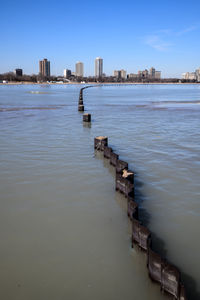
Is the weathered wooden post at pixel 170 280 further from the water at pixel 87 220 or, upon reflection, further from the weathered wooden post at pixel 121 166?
the weathered wooden post at pixel 121 166

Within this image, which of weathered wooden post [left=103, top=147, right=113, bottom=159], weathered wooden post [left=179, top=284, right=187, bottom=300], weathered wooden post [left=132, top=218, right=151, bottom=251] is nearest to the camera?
weathered wooden post [left=179, top=284, right=187, bottom=300]

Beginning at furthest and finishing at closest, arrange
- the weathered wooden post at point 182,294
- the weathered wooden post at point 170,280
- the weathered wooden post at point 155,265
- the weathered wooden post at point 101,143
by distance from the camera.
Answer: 1. the weathered wooden post at point 101,143
2. the weathered wooden post at point 155,265
3. the weathered wooden post at point 170,280
4. the weathered wooden post at point 182,294

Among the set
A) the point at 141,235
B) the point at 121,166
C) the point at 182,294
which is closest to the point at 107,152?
the point at 121,166

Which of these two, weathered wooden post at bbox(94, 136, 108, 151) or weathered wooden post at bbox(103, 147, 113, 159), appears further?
weathered wooden post at bbox(94, 136, 108, 151)

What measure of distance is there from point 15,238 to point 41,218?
1.06 meters

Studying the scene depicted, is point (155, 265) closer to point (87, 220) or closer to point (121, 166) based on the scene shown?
point (87, 220)

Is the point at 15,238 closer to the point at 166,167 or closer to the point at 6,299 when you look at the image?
the point at 6,299

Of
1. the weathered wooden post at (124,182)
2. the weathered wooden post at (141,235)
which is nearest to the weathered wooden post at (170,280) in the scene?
the weathered wooden post at (141,235)

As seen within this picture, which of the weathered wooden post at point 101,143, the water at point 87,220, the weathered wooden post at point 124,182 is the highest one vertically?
the weathered wooden post at point 101,143

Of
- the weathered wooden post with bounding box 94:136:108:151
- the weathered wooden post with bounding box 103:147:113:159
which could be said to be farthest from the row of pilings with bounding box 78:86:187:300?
the weathered wooden post with bounding box 94:136:108:151

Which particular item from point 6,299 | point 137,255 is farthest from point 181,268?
point 6,299

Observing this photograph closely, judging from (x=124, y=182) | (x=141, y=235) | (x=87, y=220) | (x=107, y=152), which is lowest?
(x=87, y=220)

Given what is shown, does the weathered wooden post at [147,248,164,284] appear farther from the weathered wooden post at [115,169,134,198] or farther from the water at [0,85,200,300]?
the weathered wooden post at [115,169,134,198]

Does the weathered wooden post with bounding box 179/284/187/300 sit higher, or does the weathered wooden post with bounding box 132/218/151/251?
the weathered wooden post with bounding box 132/218/151/251
